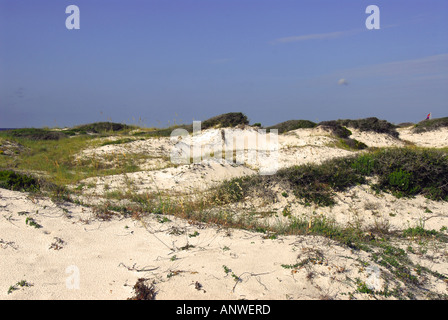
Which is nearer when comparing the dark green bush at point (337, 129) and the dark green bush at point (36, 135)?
the dark green bush at point (36, 135)

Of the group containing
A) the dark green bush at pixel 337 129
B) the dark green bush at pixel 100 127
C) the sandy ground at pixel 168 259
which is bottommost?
the sandy ground at pixel 168 259

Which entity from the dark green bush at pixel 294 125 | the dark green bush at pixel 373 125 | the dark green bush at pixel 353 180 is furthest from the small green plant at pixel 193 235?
the dark green bush at pixel 373 125

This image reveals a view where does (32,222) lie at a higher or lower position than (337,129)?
lower

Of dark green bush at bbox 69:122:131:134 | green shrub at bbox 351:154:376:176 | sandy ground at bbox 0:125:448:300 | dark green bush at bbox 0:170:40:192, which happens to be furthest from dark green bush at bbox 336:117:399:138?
dark green bush at bbox 0:170:40:192

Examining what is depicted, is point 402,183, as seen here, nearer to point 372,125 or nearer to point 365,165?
point 365,165

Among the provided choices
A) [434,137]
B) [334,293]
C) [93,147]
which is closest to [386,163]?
[334,293]

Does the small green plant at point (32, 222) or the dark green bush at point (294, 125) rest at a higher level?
the dark green bush at point (294, 125)

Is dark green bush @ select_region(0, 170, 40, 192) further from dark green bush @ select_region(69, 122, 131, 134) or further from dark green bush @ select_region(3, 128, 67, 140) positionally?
dark green bush @ select_region(69, 122, 131, 134)

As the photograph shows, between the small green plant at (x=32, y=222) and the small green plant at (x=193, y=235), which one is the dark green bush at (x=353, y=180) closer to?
the small green plant at (x=193, y=235)

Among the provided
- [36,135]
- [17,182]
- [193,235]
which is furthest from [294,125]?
[193,235]

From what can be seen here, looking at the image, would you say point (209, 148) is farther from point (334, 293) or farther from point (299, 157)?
point (334, 293)

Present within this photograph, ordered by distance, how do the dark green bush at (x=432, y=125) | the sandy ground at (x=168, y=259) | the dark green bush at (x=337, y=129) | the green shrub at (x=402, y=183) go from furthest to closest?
1. the dark green bush at (x=432, y=125)
2. the dark green bush at (x=337, y=129)
3. the green shrub at (x=402, y=183)
4. the sandy ground at (x=168, y=259)

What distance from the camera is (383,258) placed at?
4867mm

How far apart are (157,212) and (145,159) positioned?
907cm
